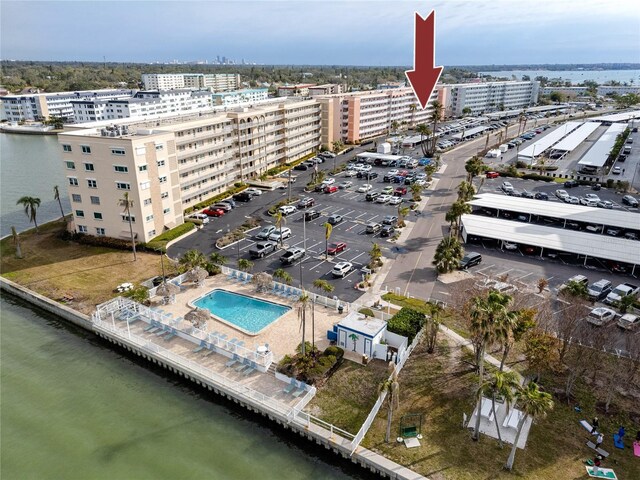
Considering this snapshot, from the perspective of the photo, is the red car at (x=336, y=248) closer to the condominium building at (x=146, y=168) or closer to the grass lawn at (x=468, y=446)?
the condominium building at (x=146, y=168)

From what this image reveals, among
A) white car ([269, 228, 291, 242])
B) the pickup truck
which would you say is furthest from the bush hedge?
white car ([269, 228, 291, 242])

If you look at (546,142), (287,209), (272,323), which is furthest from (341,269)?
(546,142)

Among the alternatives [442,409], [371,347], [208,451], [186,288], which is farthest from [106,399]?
[442,409]

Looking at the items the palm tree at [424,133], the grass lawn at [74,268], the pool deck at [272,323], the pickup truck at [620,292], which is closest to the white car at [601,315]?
the pickup truck at [620,292]

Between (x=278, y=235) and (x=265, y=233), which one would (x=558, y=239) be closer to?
(x=278, y=235)

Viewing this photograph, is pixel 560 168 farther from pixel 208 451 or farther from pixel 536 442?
pixel 208 451
